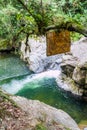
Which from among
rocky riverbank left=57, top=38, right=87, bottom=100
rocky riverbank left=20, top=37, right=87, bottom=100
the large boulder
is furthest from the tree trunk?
the large boulder

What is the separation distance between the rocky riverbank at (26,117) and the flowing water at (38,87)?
16.4ft

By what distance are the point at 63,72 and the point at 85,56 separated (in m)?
1.47

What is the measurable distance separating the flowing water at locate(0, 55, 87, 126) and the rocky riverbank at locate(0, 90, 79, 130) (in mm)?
5010

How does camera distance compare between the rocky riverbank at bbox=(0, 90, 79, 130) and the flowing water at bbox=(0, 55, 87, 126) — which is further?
the flowing water at bbox=(0, 55, 87, 126)

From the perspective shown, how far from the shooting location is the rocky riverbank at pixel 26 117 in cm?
483

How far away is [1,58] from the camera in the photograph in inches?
718

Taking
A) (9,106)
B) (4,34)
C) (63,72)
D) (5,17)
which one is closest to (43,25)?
(9,106)

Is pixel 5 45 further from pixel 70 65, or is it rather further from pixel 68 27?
pixel 68 27

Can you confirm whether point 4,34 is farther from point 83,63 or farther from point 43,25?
point 43,25

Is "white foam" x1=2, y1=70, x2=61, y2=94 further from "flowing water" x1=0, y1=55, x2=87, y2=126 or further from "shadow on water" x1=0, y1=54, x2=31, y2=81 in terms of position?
"shadow on water" x1=0, y1=54, x2=31, y2=81

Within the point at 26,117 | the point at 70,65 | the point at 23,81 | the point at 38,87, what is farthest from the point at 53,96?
the point at 26,117

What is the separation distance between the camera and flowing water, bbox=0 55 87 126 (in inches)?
468

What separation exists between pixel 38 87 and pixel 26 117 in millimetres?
8626

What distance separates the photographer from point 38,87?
45.2 ft
